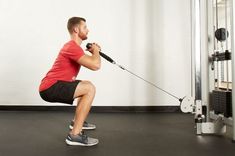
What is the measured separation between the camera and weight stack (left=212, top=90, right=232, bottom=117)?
2.07 meters

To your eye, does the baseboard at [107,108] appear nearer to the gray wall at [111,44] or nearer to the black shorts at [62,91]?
the gray wall at [111,44]

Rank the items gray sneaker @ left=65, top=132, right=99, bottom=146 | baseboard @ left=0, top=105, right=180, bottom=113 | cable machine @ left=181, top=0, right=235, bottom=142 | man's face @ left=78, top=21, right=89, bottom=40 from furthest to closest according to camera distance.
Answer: baseboard @ left=0, top=105, right=180, bottom=113 < cable machine @ left=181, top=0, right=235, bottom=142 < man's face @ left=78, top=21, right=89, bottom=40 < gray sneaker @ left=65, top=132, right=99, bottom=146

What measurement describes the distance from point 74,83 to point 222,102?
45.1 inches

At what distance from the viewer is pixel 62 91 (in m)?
1.91

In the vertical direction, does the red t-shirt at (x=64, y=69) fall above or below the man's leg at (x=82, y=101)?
above

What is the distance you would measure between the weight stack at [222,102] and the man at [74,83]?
994 millimetres

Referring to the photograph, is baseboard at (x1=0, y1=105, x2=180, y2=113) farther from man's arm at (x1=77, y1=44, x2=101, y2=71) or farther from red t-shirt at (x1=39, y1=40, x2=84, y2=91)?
man's arm at (x1=77, y1=44, x2=101, y2=71)

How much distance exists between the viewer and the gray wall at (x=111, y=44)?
3.54 m

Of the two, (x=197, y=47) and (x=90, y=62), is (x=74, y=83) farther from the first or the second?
(x=197, y=47)

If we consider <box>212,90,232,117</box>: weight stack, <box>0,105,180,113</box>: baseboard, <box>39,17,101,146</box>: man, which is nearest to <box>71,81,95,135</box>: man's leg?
<box>39,17,101,146</box>: man

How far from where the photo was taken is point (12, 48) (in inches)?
145

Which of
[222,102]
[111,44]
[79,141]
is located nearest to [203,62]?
[222,102]

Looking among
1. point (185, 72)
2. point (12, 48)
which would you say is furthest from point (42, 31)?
point (185, 72)

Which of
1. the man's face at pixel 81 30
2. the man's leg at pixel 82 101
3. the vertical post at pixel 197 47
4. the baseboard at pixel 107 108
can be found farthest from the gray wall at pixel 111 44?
the man's leg at pixel 82 101
